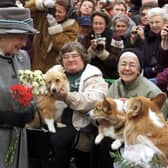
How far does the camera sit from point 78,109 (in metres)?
4.91

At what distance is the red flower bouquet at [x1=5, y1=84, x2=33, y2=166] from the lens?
3.49 meters

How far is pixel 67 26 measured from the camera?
21.0 ft

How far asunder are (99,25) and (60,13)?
20.8 inches

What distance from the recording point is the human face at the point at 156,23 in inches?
243

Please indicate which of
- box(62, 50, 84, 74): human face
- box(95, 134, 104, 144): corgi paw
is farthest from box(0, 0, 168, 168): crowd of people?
box(95, 134, 104, 144): corgi paw

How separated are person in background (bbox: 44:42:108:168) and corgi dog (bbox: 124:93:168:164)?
1.19 meters

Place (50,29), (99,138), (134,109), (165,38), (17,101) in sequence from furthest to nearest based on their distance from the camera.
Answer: (50,29) < (165,38) < (99,138) < (134,109) < (17,101)

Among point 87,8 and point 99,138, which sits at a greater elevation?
point 87,8

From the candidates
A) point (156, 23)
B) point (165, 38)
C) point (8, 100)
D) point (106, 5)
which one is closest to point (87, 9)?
point (106, 5)

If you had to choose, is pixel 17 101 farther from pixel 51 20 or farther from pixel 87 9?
pixel 87 9

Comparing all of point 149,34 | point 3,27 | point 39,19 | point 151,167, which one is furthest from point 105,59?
point 151,167

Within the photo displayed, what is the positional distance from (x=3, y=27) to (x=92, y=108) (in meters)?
1.67

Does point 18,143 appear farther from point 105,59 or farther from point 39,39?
point 39,39

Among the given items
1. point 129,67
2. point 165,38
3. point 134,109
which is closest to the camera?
point 134,109
